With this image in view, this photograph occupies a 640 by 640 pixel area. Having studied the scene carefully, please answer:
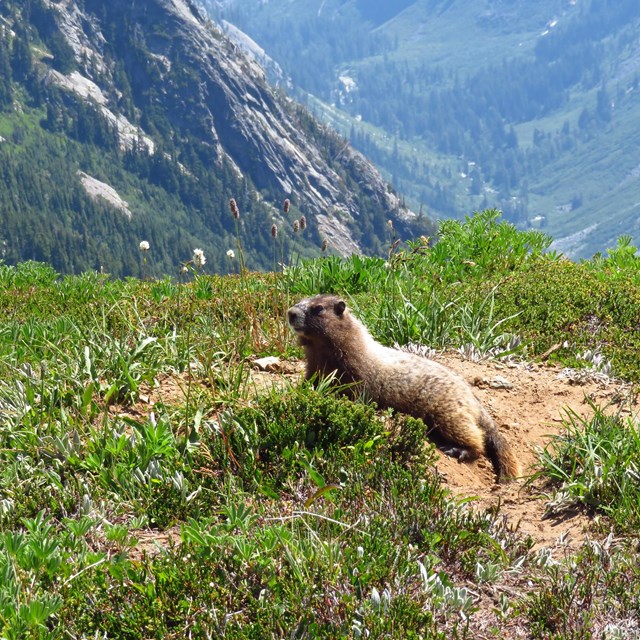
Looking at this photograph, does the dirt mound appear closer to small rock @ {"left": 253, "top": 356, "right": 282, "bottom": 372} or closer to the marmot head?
the marmot head

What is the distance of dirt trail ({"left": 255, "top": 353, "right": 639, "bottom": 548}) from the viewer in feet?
18.6

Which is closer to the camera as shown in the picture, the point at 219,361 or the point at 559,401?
the point at 219,361

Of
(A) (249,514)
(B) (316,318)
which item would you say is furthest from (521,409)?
(A) (249,514)

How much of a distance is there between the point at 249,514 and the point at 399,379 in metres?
2.95

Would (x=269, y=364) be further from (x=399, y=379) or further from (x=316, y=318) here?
(x=399, y=379)

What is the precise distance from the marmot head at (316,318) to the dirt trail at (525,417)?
581 millimetres

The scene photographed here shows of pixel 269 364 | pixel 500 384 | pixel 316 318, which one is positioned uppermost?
pixel 316 318

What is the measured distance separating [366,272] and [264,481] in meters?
7.87

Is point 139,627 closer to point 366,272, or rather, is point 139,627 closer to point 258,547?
point 258,547

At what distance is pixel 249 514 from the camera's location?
16.5ft

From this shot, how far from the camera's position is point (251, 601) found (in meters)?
4.21

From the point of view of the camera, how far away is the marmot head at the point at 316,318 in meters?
7.88

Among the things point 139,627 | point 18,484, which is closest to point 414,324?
point 18,484

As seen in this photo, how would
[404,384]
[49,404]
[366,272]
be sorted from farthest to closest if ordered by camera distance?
[366,272], [404,384], [49,404]
